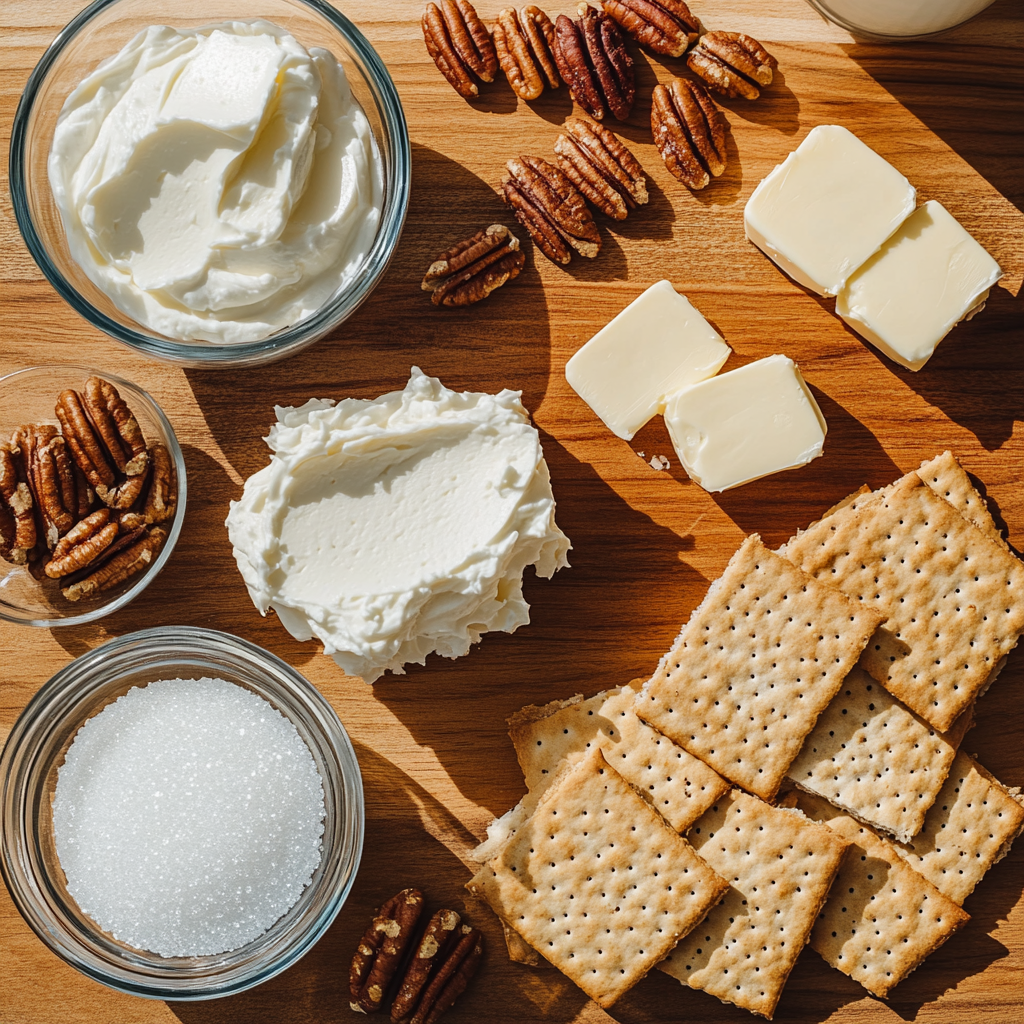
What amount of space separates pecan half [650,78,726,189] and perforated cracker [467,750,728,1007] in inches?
34.5

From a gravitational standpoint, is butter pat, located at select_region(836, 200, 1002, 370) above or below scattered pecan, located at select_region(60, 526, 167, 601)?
above

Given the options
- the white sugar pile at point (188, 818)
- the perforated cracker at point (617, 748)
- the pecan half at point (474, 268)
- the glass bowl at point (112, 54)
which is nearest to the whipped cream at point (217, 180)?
the glass bowl at point (112, 54)

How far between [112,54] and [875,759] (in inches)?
59.0

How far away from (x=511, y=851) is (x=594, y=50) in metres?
1.19

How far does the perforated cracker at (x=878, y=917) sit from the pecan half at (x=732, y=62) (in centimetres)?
112

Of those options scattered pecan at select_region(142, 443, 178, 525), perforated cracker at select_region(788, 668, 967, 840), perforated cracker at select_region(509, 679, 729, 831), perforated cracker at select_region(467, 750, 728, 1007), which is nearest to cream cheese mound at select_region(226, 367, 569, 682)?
scattered pecan at select_region(142, 443, 178, 525)

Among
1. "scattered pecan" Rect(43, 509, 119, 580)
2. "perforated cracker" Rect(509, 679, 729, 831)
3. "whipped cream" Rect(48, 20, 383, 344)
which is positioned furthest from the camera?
"perforated cracker" Rect(509, 679, 729, 831)

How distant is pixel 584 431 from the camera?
1.38m

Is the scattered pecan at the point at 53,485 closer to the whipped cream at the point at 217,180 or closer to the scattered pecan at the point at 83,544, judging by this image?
the scattered pecan at the point at 83,544

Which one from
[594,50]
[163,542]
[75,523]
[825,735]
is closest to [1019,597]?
[825,735]

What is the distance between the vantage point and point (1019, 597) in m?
1.33

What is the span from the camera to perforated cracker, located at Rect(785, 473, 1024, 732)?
4.37 feet

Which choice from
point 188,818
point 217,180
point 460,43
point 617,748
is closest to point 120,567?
point 188,818

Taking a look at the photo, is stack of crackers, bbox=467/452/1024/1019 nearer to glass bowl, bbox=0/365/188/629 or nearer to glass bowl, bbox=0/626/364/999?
glass bowl, bbox=0/626/364/999
